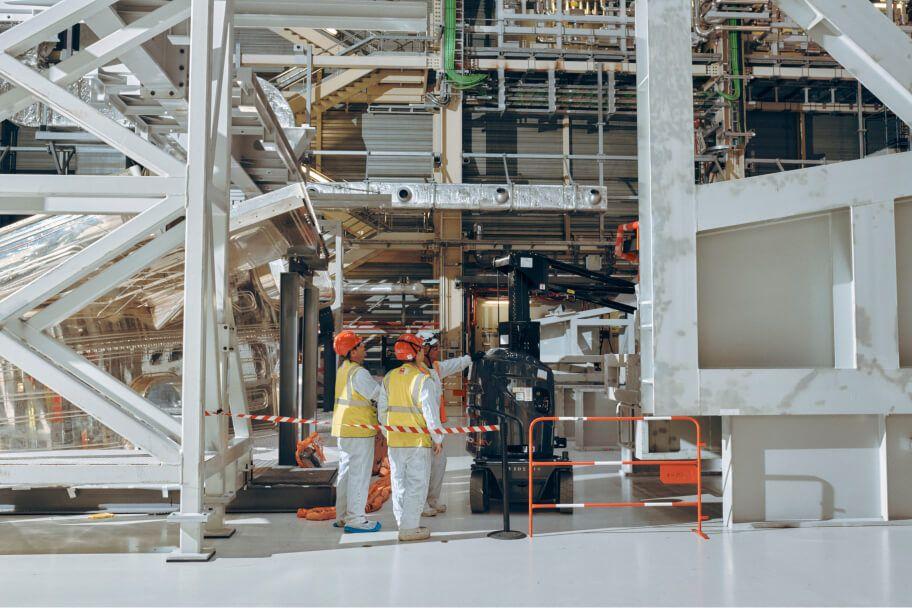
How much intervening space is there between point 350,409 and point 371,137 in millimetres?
15512

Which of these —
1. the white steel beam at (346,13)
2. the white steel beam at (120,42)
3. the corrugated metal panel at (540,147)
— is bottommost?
the white steel beam at (120,42)

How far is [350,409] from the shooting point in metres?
6.61

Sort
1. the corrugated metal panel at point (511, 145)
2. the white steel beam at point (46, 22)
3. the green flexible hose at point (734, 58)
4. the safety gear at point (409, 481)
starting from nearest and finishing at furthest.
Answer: the white steel beam at point (46, 22) → the safety gear at point (409, 481) → the green flexible hose at point (734, 58) → the corrugated metal panel at point (511, 145)

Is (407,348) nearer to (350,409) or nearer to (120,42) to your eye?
(350,409)

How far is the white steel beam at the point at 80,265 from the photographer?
541 cm

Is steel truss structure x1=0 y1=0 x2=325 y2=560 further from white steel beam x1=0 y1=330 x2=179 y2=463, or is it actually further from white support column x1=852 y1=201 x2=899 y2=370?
white support column x1=852 y1=201 x2=899 y2=370

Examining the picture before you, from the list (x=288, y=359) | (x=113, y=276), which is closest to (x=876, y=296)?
(x=113, y=276)

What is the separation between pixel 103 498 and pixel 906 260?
7912mm

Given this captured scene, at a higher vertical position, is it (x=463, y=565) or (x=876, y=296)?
(x=876, y=296)

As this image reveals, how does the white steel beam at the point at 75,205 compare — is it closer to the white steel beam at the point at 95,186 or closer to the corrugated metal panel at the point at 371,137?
the white steel beam at the point at 95,186

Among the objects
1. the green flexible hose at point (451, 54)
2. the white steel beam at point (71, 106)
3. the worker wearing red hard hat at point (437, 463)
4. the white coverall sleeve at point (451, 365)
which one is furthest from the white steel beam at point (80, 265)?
the green flexible hose at point (451, 54)

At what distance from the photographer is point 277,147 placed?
829 cm

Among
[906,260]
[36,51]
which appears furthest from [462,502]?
[36,51]

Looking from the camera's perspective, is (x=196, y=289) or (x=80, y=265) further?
(x=196, y=289)
